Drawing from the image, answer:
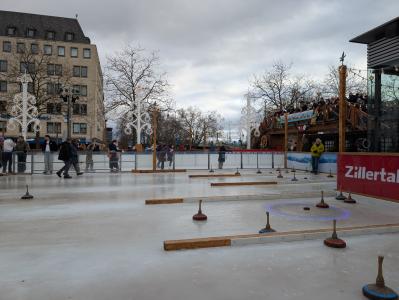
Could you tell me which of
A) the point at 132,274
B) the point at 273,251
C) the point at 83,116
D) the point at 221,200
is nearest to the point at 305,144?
the point at 221,200

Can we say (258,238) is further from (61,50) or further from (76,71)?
(61,50)

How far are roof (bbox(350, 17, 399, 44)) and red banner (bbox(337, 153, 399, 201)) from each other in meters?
4.03

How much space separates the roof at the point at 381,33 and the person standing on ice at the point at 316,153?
26.5ft

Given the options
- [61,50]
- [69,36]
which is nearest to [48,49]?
[61,50]

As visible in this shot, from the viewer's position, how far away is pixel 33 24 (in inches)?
2921

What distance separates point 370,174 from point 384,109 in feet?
5.72

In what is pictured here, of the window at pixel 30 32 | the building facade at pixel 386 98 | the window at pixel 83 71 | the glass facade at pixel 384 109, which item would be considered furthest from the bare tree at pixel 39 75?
the window at pixel 30 32

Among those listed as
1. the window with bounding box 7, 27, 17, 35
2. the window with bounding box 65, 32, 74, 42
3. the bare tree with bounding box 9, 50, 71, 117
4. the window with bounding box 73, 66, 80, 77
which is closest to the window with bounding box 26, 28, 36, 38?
the window with bounding box 7, 27, 17, 35

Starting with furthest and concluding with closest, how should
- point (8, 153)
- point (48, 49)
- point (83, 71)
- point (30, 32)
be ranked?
point (30, 32) → point (83, 71) → point (48, 49) → point (8, 153)

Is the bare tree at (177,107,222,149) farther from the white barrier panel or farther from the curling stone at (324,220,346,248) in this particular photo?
the curling stone at (324,220,346,248)

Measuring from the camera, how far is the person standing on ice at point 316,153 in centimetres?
1959

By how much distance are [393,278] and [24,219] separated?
651cm

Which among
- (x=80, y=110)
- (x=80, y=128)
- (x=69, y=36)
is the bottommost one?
(x=80, y=128)

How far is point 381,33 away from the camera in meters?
11.2
